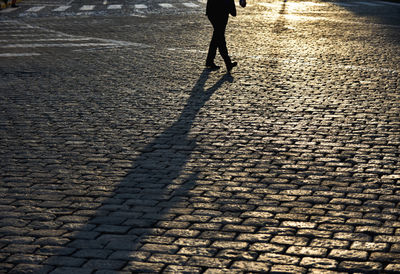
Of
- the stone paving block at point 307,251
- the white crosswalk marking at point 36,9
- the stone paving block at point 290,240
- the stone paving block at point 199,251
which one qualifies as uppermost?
the stone paving block at point 307,251

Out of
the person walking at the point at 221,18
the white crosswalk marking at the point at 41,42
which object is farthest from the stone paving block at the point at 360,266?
the white crosswalk marking at the point at 41,42

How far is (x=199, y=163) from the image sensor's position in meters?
7.50

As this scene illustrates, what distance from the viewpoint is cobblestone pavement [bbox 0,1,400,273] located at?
5.23 metres

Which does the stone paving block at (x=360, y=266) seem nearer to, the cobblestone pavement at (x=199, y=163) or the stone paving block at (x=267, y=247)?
the cobblestone pavement at (x=199, y=163)

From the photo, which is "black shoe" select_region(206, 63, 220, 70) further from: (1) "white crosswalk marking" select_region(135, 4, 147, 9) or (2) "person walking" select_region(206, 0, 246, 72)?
(1) "white crosswalk marking" select_region(135, 4, 147, 9)

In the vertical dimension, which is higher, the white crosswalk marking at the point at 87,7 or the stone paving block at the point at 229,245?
the stone paving block at the point at 229,245

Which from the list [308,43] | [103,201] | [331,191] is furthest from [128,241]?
[308,43]

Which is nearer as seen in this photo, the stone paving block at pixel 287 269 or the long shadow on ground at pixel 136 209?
the stone paving block at pixel 287 269

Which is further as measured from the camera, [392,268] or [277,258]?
[277,258]

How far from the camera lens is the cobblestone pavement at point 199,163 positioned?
5234mm

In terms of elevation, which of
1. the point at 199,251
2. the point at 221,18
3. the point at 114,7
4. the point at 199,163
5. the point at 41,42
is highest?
the point at 221,18

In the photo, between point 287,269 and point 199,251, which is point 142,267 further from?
point 287,269

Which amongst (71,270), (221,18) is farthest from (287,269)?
(221,18)

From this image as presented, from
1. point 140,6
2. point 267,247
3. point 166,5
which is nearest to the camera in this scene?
point 267,247
